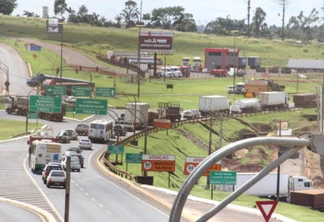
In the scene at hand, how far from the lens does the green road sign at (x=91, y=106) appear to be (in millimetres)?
81250

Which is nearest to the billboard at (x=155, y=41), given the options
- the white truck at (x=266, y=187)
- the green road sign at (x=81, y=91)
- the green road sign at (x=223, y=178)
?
the green road sign at (x=81, y=91)

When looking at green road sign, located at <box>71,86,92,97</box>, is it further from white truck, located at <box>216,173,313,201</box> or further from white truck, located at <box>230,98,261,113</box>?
white truck, located at <box>230,98,261,113</box>

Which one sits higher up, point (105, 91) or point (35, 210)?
point (105, 91)

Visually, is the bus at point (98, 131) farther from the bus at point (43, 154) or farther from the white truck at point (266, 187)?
the bus at point (43, 154)

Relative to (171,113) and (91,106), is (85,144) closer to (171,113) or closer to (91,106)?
(91,106)

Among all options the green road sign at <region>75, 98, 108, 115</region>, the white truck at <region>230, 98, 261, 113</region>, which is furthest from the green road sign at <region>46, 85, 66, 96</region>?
the white truck at <region>230, 98, 261, 113</region>

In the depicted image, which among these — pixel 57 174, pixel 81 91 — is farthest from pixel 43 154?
pixel 81 91

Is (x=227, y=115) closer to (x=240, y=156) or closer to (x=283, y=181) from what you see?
(x=240, y=156)

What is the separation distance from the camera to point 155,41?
158125mm

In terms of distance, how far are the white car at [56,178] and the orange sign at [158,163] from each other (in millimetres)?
9895

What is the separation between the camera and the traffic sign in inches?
807

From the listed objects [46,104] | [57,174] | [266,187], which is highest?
[46,104]

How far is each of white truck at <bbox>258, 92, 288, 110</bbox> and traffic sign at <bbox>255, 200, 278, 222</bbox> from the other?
4317 inches

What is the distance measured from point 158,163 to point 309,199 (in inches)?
459
